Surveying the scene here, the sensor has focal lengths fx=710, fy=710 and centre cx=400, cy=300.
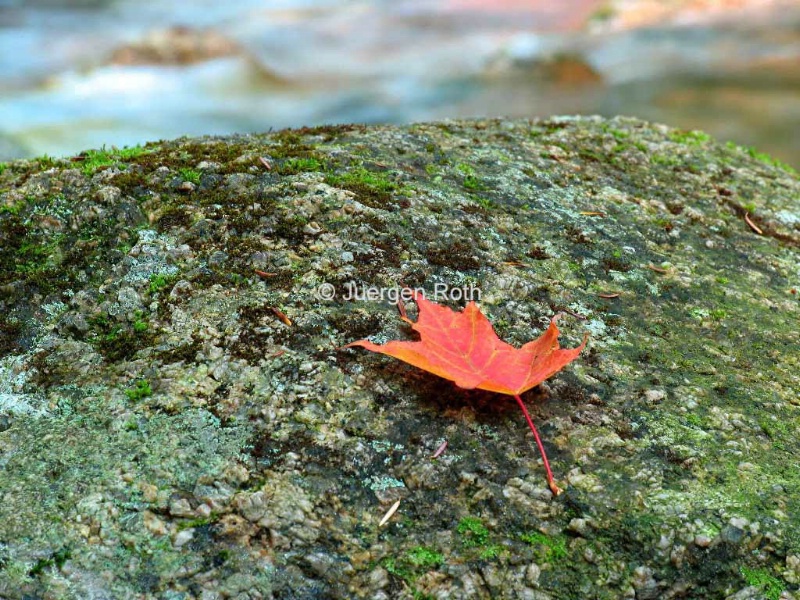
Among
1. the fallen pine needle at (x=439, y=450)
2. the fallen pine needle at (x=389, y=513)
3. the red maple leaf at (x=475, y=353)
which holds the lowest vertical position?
the fallen pine needle at (x=389, y=513)

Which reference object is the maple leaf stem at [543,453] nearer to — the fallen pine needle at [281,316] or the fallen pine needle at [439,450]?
→ the fallen pine needle at [439,450]

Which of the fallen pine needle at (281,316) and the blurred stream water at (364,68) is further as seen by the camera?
the blurred stream water at (364,68)

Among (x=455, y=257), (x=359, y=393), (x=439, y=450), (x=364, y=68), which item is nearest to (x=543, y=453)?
(x=439, y=450)

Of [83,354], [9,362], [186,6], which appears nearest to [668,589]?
[83,354]

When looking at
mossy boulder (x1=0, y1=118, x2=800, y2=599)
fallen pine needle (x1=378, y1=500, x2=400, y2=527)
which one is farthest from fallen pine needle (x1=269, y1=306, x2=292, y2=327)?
fallen pine needle (x1=378, y1=500, x2=400, y2=527)

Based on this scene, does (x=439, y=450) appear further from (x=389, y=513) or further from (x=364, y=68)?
(x=364, y=68)

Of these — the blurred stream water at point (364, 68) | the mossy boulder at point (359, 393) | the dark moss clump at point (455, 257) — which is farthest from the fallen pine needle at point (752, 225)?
the blurred stream water at point (364, 68)

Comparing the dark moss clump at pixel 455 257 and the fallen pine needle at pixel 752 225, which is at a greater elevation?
the dark moss clump at pixel 455 257

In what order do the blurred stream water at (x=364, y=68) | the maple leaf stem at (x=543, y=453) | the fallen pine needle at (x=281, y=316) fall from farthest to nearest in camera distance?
the blurred stream water at (x=364, y=68), the fallen pine needle at (x=281, y=316), the maple leaf stem at (x=543, y=453)

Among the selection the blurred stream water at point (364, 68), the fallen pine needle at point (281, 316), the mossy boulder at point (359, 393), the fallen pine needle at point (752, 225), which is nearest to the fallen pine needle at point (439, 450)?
the mossy boulder at point (359, 393)

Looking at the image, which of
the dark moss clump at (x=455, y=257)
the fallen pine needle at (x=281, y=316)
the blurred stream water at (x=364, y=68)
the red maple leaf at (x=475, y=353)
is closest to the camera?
the red maple leaf at (x=475, y=353)
